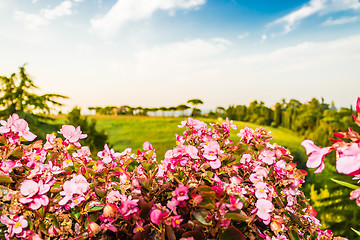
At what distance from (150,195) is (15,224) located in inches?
29.4

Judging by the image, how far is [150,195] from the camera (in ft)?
5.50

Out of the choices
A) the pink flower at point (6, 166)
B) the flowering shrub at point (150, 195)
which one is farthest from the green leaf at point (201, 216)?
the pink flower at point (6, 166)

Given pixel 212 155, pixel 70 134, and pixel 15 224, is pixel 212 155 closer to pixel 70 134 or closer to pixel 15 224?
pixel 70 134

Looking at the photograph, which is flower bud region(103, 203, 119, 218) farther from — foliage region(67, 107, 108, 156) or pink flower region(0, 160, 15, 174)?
foliage region(67, 107, 108, 156)

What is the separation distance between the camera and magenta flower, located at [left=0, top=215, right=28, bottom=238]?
53.9 inches

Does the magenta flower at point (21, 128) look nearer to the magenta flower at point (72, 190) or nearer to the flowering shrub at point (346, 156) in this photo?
the magenta flower at point (72, 190)

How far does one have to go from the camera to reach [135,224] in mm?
1554

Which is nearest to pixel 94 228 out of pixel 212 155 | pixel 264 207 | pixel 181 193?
pixel 181 193

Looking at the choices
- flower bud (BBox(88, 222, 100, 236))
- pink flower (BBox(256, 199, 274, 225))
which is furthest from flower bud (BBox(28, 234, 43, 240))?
pink flower (BBox(256, 199, 274, 225))

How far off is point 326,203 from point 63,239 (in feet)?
17.6

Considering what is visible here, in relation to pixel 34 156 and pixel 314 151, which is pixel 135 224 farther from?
pixel 314 151

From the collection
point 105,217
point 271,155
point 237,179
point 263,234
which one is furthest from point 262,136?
point 105,217

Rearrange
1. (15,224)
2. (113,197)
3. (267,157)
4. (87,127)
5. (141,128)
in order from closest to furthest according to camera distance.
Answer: (15,224), (113,197), (267,157), (87,127), (141,128)

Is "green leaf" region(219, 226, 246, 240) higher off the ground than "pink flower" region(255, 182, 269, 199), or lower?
lower
